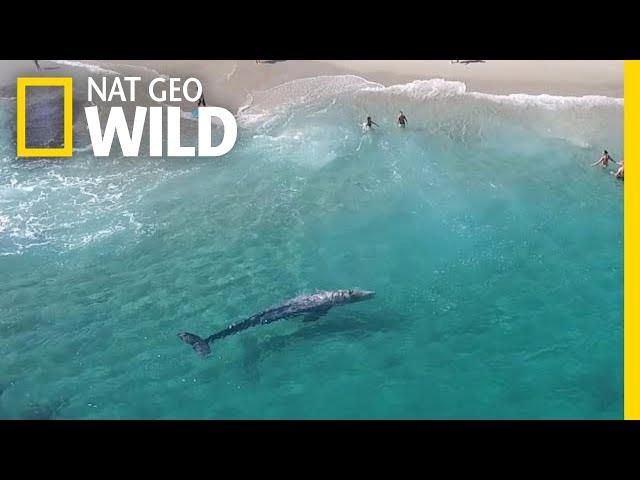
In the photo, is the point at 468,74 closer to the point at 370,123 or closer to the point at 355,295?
the point at 370,123

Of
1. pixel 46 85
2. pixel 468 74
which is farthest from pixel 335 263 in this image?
A: pixel 468 74

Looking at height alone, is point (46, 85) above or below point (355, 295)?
above

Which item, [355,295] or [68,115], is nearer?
[355,295]

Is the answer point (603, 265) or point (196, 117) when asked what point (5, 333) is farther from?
point (603, 265)

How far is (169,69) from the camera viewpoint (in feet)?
123

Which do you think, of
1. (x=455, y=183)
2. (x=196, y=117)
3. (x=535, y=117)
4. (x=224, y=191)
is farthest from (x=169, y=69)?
(x=535, y=117)

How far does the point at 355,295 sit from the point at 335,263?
9.38 feet

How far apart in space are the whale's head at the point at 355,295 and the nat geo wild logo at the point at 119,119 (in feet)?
42.0

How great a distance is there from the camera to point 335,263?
3344 cm

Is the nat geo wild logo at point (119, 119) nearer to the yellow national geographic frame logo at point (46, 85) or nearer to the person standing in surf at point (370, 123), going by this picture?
the yellow national geographic frame logo at point (46, 85)

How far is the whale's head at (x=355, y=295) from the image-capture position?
31.3 metres

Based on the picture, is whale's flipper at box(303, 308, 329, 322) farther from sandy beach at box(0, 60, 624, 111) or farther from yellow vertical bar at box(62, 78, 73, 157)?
sandy beach at box(0, 60, 624, 111)

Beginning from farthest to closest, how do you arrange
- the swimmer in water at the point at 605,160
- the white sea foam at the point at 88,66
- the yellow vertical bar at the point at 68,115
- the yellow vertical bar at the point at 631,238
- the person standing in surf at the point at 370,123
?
1. the person standing in surf at the point at 370,123
2. the swimmer in water at the point at 605,160
3. the white sea foam at the point at 88,66
4. the yellow vertical bar at the point at 68,115
5. the yellow vertical bar at the point at 631,238

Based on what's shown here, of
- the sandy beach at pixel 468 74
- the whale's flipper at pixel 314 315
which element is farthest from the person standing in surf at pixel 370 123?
the whale's flipper at pixel 314 315
